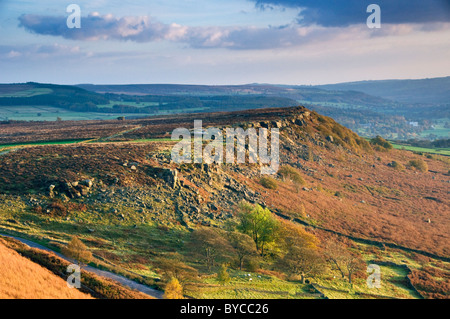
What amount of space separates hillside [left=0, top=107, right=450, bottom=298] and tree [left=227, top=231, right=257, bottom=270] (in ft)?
7.56

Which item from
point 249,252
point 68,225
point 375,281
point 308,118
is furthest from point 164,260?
point 308,118

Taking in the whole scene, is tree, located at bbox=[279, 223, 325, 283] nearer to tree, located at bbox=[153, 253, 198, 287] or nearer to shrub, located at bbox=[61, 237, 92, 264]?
tree, located at bbox=[153, 253, 198, 287]

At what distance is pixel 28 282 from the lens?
93.5 feet

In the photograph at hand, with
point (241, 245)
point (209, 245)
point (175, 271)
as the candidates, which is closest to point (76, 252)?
point (175, 271)

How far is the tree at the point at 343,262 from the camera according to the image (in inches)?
1796

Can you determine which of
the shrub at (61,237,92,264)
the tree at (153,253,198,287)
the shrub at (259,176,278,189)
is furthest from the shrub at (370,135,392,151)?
the shrub at (61,237,92,264)

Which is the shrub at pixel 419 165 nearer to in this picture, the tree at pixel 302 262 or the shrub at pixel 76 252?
the tree at pixel 302 262

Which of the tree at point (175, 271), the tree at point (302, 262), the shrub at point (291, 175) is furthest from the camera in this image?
the shrub at point (291, 175)

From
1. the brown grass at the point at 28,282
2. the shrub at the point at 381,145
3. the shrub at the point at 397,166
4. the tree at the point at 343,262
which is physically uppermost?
the shrub at the point at 381,145

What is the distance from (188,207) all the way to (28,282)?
28884 millimetres

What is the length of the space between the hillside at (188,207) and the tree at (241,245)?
2.30 metres

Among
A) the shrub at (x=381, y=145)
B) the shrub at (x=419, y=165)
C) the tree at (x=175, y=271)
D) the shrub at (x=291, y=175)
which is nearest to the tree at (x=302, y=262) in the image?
the tree at (x=175, y=271)

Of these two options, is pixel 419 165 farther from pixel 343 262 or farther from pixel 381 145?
pixel 343 262

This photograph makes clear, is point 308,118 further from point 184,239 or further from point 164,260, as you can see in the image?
point 164,260
